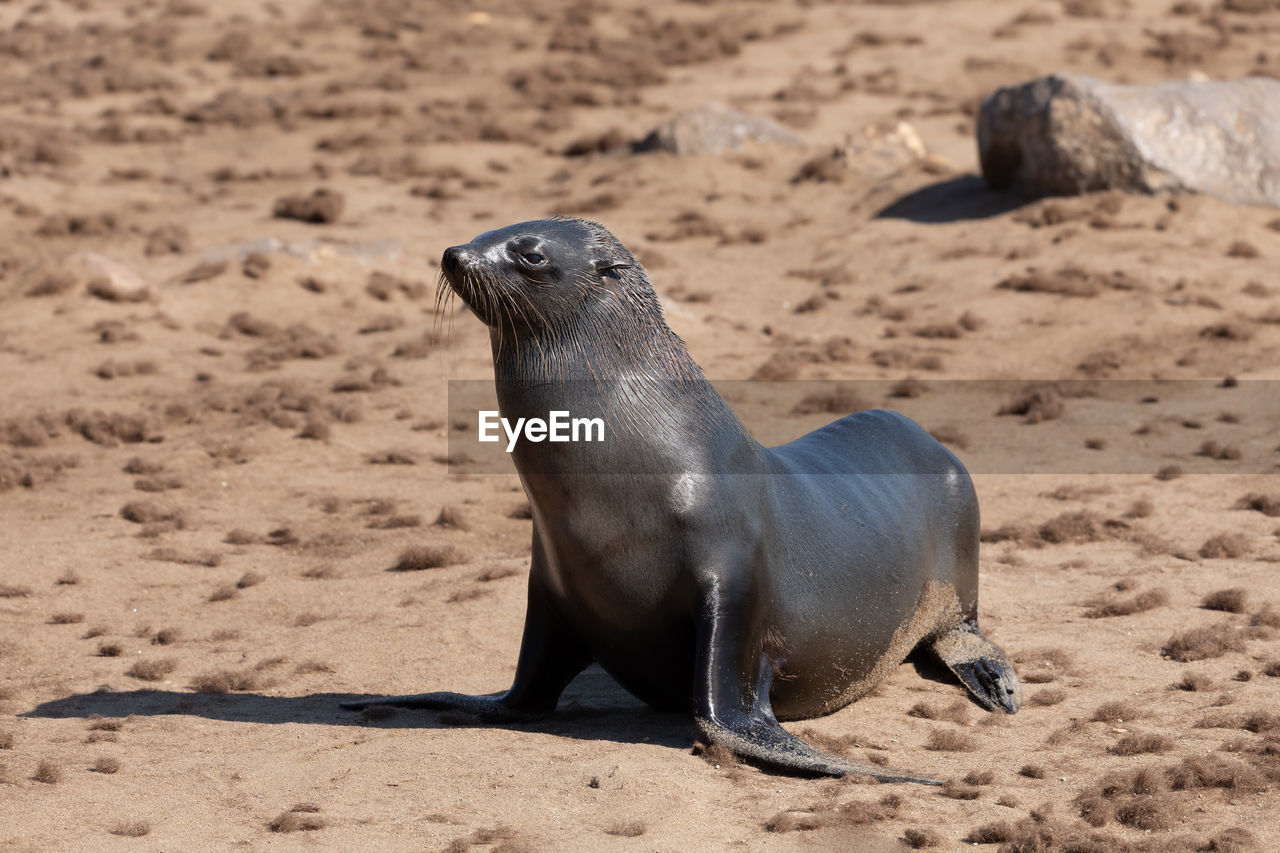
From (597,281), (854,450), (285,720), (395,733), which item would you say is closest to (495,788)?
(395,733)

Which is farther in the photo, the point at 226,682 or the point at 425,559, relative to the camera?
the point at 425,559

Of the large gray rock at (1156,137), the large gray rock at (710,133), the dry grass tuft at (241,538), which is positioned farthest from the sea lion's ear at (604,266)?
the large gray rock at (710,133)

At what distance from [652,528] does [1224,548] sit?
3.72 meters

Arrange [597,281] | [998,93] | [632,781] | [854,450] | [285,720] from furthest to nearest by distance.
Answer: [998,93], [854,450], [285,720], [597,281], [632,781]

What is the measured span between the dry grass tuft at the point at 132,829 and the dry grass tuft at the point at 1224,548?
5.12 m

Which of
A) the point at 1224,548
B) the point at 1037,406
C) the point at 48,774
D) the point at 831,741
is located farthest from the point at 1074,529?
the point at 48,774

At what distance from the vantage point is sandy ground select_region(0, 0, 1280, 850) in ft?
15.3

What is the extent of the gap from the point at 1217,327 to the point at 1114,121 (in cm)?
283

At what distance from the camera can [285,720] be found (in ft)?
18.1

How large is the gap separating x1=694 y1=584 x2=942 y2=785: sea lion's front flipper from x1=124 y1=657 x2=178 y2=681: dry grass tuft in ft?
8.42

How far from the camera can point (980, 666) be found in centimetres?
584

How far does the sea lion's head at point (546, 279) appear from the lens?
4.82 metres

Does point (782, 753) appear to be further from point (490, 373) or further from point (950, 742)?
point (490, 373)

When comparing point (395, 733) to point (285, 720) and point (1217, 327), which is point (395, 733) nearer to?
point (285, 720)
